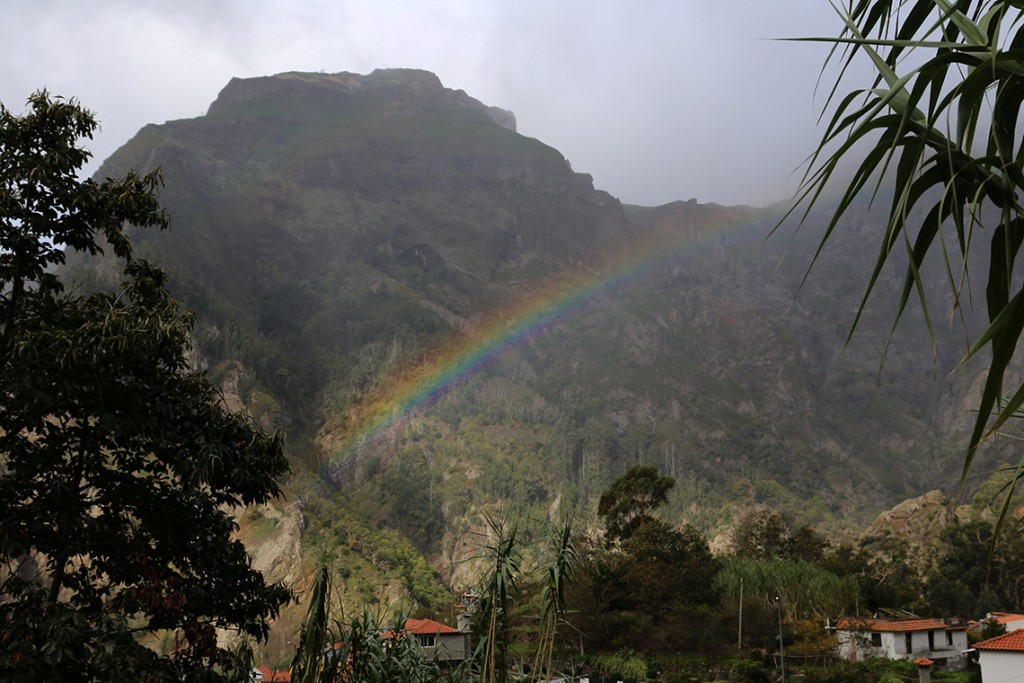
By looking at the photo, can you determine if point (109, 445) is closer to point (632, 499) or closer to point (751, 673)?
point (751, 673)

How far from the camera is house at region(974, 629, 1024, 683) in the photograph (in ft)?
77.7

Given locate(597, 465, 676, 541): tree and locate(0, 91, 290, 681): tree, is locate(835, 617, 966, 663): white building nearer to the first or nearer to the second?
locate(597, 465, 676, 541): tree

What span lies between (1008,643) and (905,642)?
15.5 metres

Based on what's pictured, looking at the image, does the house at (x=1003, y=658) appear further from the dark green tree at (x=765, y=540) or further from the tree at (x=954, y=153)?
the dark green tree at (x=765, y=540)

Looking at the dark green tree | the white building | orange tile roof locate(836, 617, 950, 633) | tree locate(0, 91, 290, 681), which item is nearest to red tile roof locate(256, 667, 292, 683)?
tree locate(0, 91, 290, 681)

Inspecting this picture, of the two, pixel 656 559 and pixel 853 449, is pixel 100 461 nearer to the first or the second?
pixel 656 559

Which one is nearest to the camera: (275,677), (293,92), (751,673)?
(275,677)

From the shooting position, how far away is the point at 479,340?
14188 cm

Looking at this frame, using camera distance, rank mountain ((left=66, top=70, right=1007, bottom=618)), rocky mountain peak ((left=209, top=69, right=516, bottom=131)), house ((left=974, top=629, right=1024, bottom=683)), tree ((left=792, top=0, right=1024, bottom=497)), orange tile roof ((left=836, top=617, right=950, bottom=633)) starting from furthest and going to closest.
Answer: rocky mountain peak ((left=209, top=69, right=516, bottom=131)) → mountain ((left=66, top=70, right=1007, bottom=618)) → orange tile roof ((left=836, top=617, right=950, bottom=633)) → house ((left=974, top=629, right=1024, bottom=683)) → tree ((left=792, top=0, right=1024, bottom=497))

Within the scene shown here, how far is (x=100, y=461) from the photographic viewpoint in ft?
28.2

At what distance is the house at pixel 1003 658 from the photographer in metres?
23.7

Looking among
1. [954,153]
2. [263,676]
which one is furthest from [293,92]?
[954,153]

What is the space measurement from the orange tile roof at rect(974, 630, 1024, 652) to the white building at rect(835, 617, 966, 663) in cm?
1326

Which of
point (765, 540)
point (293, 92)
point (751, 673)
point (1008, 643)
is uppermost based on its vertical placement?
point (293, 92)
